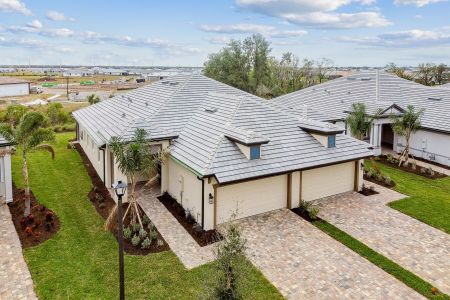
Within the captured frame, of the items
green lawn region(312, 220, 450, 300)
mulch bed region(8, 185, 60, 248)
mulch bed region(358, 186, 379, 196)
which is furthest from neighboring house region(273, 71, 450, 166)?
mulch bed region(8, 185, 60, 248)

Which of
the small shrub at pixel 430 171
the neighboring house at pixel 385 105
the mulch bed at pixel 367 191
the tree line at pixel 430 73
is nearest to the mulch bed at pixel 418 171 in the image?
the small shrub at pixel 430 171

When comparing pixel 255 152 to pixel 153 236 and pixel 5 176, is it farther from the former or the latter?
pixel 5 176

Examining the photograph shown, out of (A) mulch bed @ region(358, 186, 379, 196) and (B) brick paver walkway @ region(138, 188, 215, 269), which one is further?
(A) mulch bed @ region(358, 186, 379, 196)

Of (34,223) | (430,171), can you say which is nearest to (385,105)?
(430,171)

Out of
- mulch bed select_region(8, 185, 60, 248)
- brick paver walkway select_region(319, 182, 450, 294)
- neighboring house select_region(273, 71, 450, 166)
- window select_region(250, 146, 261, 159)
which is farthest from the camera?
neighboring house select_region(273, 71, 450, 166)

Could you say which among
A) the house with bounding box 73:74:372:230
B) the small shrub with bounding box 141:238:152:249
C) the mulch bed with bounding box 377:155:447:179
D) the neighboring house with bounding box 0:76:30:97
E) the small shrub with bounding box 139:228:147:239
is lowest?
the small shrub with bounding box 141:238:152:249

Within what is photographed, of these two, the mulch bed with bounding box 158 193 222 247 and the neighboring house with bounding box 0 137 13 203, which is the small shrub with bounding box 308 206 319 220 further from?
the neighboring house with bounding box 0 137 13 203

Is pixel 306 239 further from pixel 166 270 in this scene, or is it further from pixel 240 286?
pixel 240 286

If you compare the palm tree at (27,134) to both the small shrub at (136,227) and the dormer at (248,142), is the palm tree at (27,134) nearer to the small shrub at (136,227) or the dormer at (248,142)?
the small shrub at (136,227)
